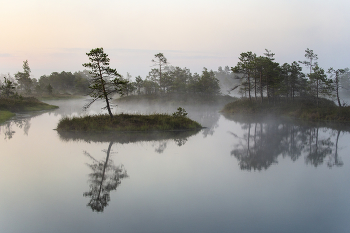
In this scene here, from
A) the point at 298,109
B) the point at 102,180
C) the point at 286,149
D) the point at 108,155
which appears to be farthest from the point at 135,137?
the point at 298,109

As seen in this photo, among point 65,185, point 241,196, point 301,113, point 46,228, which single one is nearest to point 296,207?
point 241,196

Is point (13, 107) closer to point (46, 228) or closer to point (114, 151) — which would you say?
point (114, 151)

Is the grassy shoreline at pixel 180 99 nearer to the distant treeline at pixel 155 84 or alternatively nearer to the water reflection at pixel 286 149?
the distant treeline at pixel 155 84

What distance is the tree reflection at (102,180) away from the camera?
7484 mm

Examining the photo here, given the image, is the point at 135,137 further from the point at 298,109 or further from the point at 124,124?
the point at 298,109

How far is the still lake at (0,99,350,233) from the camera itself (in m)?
6.30

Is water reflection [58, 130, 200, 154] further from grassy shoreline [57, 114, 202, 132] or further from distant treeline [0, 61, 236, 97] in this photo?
distant treeline [0, 61, 236, 97]

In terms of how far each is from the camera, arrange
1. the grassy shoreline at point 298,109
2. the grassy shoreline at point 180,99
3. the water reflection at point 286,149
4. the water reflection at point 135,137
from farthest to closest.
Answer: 1. the grassy shoreline at point 180,99
2. the grassy shoreline at point 298,109
3. the water reflection at point 135,137
4. the water reflection at point 286,149

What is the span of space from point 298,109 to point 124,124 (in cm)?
2615

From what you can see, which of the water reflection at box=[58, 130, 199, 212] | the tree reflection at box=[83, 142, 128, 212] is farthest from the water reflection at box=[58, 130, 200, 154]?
the tree reflection at box=[83, 142, 128, 212]

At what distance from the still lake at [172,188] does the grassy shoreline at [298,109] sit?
18050 millimetres

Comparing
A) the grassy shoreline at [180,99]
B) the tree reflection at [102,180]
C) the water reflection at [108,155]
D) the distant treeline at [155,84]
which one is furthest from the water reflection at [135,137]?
the grassy shoreline at [180,99]

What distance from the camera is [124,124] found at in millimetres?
20828

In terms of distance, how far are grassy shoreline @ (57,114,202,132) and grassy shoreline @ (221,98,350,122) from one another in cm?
1902
